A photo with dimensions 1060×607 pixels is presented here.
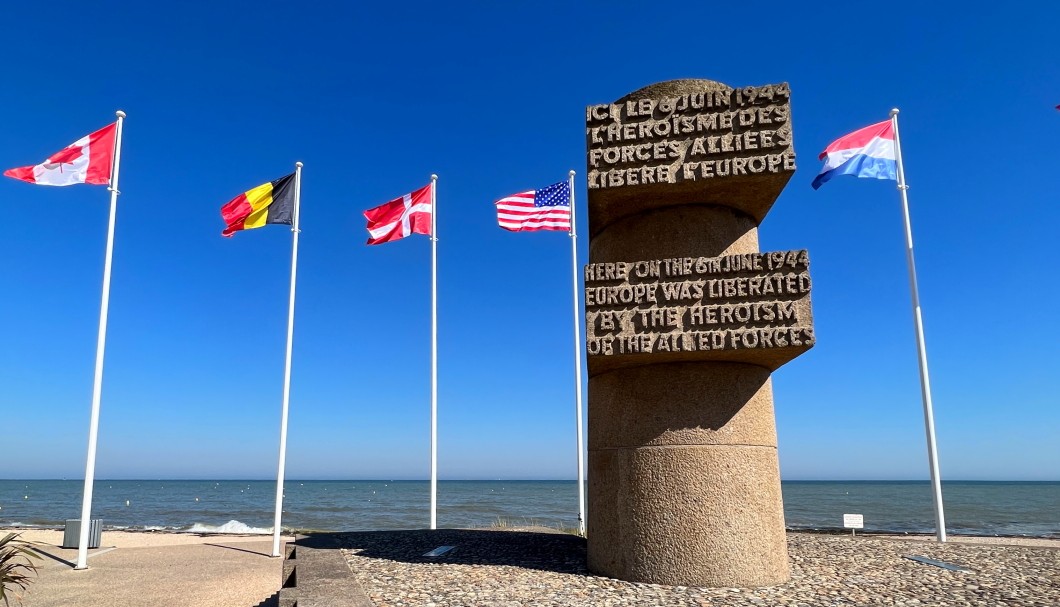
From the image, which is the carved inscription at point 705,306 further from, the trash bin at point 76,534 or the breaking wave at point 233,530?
the breaking wave at point 233,530

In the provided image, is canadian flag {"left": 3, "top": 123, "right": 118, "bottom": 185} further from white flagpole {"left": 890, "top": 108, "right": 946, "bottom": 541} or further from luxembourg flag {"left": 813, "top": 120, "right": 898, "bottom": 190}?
white flagpole {"left": 890, "top": 108, "right": 946, "bottom": 541}

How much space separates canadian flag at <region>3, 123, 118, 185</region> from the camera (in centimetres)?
1195

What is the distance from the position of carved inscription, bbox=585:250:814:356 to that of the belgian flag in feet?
30.7

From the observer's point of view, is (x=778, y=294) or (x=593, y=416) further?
(x=593, y=416)

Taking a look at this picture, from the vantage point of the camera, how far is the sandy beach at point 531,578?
234 inches

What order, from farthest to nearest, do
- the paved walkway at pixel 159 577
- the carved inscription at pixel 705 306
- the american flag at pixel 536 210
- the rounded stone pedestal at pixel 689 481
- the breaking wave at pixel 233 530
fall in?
the breaking wave at pixel 233 530
the american flag at pixel 536 210
the paved walkway at pixel 159 577
the carved inscription at pixel 705 306
the rounded stone pedestal at pixel 689 481

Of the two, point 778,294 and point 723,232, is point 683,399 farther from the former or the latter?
point 723,232

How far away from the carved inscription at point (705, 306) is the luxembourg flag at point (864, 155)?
24.3 ft

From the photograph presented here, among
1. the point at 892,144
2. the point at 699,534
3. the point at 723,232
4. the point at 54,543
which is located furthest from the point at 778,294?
the point at 54,543

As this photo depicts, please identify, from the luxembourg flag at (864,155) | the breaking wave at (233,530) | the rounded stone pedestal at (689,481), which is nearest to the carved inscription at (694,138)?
the rounded stone pedestal at (689,481)

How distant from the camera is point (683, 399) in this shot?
7.03m

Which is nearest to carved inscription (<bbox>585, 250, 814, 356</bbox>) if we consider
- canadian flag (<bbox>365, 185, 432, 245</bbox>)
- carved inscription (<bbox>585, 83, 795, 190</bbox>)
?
carved inscription (<bbox>585, 83, 795, 190</bbox>)

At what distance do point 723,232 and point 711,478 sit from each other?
8.98ft

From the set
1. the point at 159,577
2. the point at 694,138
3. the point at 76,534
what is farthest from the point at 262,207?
the point at 694,138
